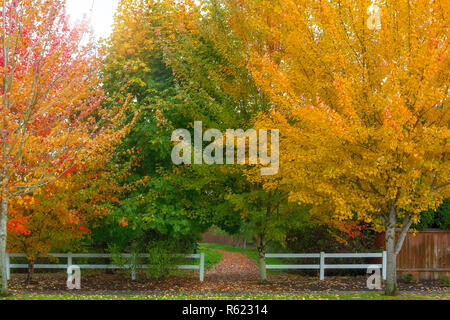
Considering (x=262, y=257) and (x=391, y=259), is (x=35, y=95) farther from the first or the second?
(x=391, y=259)

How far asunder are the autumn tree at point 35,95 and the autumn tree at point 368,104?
493 cm

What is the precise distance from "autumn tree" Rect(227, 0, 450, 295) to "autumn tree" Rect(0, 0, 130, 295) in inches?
194

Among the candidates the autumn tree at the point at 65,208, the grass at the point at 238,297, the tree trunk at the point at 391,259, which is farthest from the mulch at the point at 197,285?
the tree trunk at the point at 391,259

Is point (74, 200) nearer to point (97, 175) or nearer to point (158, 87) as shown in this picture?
point (97, 175)

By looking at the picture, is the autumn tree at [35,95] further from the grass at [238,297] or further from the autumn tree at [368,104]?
the autumn tree at [368,104]

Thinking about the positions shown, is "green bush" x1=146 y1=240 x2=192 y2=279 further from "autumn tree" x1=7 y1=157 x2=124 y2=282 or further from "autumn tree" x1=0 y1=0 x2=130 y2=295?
"autumn tree" x1=0 y1=0 x2=130 y2=295

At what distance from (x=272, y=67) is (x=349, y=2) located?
2.33 metres

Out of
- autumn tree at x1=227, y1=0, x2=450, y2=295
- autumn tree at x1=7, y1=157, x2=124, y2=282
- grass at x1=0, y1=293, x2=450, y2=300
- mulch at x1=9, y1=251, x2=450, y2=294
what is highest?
autumn tree at x1=227, y1=0, x2=450, y2=295

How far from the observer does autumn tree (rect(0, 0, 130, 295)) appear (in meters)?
9.71

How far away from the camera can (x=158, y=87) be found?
1442 centimetres

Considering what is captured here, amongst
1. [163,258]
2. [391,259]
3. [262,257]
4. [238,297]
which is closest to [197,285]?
[163,258]

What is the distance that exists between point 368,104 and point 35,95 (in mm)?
7835

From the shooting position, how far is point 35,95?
9867mm

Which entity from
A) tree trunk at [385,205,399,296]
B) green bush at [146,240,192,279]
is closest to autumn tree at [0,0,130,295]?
green bush at [146,240,192,279]
